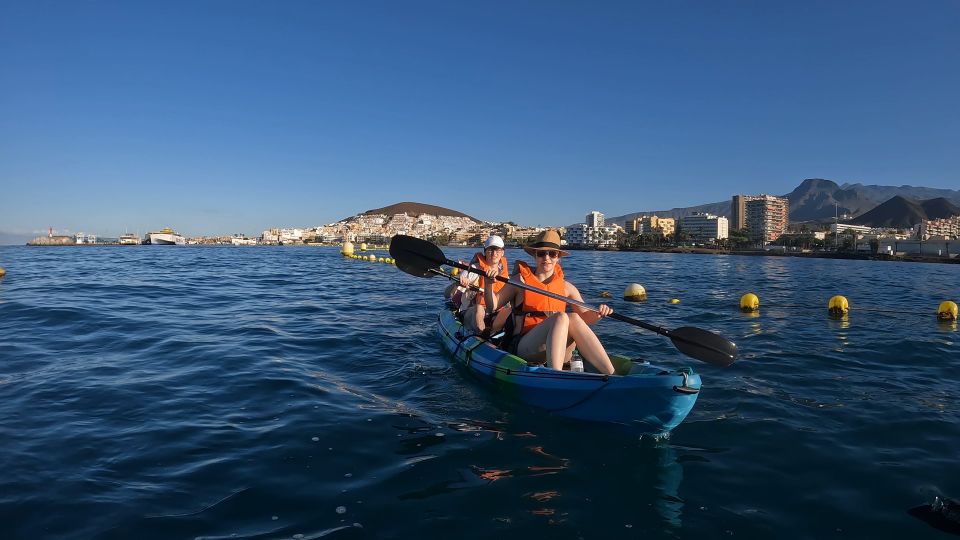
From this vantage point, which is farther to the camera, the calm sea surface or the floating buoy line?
the floating buoy line

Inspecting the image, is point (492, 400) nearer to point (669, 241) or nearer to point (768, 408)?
point (768, 408)

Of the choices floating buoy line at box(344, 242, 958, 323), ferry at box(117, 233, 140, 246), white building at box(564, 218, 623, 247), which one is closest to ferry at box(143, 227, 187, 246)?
ferry at box(117, 233, 140, 246)

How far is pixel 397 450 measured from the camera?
4.87m

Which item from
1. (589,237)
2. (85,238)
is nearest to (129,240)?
(85,238)

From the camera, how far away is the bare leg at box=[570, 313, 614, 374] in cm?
541

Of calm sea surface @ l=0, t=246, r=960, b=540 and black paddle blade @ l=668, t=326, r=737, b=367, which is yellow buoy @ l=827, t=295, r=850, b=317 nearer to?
calm sea surface @ l=0, t=246, r=960, b=540

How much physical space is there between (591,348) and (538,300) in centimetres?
127

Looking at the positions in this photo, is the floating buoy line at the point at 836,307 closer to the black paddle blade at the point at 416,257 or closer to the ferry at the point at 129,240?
the black paddle blade at the point at 416,257

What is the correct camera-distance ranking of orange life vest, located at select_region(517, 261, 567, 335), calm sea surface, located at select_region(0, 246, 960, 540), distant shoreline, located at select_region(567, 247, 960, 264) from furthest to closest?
distant shoreline, located at select_region(567, 247, 960, 264) → orange life vest, located at select_region(517, 261, 567, 335) → calm sea surface, located at select_region(0, 246, 960, 540)

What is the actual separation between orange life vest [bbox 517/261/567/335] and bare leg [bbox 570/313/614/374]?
96cm

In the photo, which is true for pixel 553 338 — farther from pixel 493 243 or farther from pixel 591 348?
pixel 493 243

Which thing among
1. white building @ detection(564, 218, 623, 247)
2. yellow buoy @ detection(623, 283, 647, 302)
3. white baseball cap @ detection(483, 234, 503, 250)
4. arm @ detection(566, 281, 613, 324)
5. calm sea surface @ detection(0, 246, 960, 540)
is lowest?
calm sea surface @ detection(0, 246, 960, 540)

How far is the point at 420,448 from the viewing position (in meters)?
4.93

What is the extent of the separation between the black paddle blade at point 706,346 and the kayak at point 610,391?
60cm
